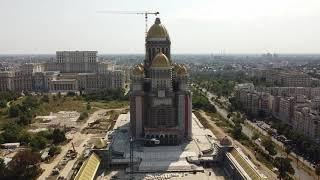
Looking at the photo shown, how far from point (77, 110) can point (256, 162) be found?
125ft

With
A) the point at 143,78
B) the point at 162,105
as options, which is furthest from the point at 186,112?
the point at 143,78

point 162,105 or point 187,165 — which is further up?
point 162,105

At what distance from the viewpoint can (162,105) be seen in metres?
43.2

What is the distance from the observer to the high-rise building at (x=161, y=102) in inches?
1687

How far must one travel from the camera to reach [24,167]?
121 feet

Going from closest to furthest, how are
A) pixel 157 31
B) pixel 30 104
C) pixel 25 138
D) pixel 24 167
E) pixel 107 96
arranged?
pixel 24 167 < pixel 157 31 < pixel 25 138 < pixel 30 104 < pixel 107 96

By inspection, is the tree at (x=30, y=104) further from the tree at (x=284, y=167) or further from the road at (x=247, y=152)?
the tree at (x=284, y=167)

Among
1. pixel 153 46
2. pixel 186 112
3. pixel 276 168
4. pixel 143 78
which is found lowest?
pixel 276 168

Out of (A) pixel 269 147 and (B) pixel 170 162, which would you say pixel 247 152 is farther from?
(B) pixel 170 162

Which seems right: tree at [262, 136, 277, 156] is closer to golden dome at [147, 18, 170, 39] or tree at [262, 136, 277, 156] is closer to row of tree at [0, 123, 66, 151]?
golden dome at [147, 18, 170, 39]

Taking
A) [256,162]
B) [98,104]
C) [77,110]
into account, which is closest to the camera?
[256,162]

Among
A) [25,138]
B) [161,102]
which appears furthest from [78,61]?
[161,102]

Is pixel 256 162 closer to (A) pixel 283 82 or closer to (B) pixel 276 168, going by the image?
(B) pixel 276 168

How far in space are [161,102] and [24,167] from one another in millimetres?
14475
